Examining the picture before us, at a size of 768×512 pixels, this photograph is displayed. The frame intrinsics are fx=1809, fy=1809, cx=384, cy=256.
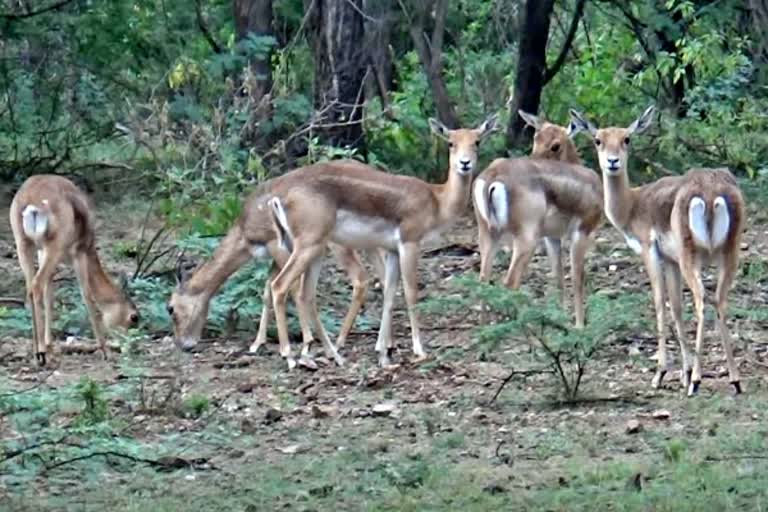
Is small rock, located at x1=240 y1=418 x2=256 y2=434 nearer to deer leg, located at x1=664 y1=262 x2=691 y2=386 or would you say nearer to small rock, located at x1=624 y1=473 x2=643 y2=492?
small rock, located at x1=624 y1=473 x2=643 y2=492

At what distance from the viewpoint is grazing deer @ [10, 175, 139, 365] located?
1098 centimetres

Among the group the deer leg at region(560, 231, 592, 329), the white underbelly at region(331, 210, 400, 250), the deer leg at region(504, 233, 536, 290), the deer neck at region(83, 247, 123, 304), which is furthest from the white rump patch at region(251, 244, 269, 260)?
the deer leg at region(560, 231, 592, 329)

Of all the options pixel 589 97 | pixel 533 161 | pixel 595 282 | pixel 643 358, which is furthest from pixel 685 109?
pixel 643 358

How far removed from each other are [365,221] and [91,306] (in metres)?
1.81

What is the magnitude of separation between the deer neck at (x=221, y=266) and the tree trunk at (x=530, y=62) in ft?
16.8

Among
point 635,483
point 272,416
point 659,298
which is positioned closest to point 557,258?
point 659,298

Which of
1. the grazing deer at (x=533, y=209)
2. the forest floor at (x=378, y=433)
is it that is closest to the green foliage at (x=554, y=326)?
the forest floor at (x=378, y=433)

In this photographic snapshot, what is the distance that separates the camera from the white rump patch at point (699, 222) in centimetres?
923

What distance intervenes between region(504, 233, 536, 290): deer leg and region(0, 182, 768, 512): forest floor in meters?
0.52

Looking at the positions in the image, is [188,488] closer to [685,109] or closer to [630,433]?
[630,433]

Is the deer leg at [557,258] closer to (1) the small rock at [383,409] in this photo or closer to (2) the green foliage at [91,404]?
(1) the small rock at [383,409]

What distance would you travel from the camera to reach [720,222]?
9219 millimetres

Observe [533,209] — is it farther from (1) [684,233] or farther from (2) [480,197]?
(1) [684,233]

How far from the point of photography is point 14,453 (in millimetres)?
7320
